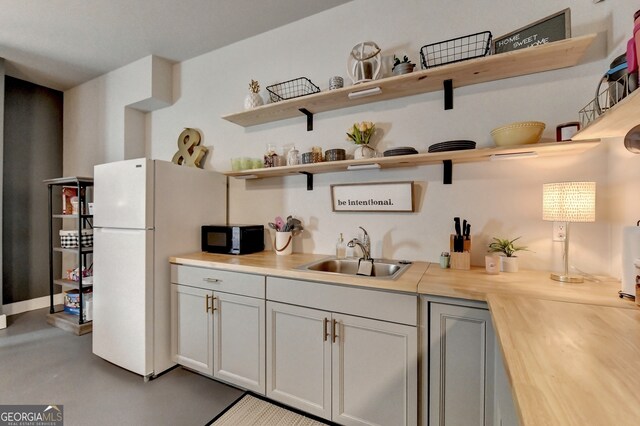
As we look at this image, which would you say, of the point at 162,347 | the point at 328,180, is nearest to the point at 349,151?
the point at 328,180

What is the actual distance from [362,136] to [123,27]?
2371 mm

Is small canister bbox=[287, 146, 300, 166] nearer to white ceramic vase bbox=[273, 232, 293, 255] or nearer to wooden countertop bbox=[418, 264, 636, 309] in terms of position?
white ceramic vase bbox=[273, 232, 293, 255]

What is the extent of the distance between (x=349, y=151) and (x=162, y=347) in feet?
6.78

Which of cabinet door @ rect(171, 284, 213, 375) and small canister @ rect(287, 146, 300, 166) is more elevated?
small canister @ rect(287, 146, 300, 166)

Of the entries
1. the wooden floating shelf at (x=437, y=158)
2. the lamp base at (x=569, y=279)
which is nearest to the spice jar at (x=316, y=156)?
the wooden floating shelf at (x=437, y=158)

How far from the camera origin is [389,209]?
6.40 feet

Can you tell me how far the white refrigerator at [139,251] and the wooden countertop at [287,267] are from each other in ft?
0.64

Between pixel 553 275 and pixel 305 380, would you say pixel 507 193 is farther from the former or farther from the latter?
pixel 305 380

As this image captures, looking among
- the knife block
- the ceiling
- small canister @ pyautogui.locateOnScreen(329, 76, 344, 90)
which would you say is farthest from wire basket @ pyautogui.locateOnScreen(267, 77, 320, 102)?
the knife block

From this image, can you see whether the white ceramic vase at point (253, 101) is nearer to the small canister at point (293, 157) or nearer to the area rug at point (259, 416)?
the small canister at point (293, 157)

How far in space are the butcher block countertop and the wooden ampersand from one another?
Result: 1.78m

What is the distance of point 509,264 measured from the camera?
154 cm

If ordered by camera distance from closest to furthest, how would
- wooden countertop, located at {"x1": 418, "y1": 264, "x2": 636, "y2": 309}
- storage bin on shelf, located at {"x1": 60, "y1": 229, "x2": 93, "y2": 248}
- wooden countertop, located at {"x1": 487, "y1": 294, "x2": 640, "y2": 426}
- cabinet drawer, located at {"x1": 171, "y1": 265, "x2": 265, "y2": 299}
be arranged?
wooden countertop, located at {"x1": 487, "y1": 294, "x2": 640, "y2": 426}, wooden countertop, located at {"x1": 418, "y1": 264, "x2": 636, "y2": 309}, cabinet drawer, located at {"x1": 171, "y1": 265, "x2": 265, "y2": 299}, storage bin on shelf, located at {"x1": 60, "y1": 229, "x2": 93, "y2": 248}

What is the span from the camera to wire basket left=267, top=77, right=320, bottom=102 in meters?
2.24
